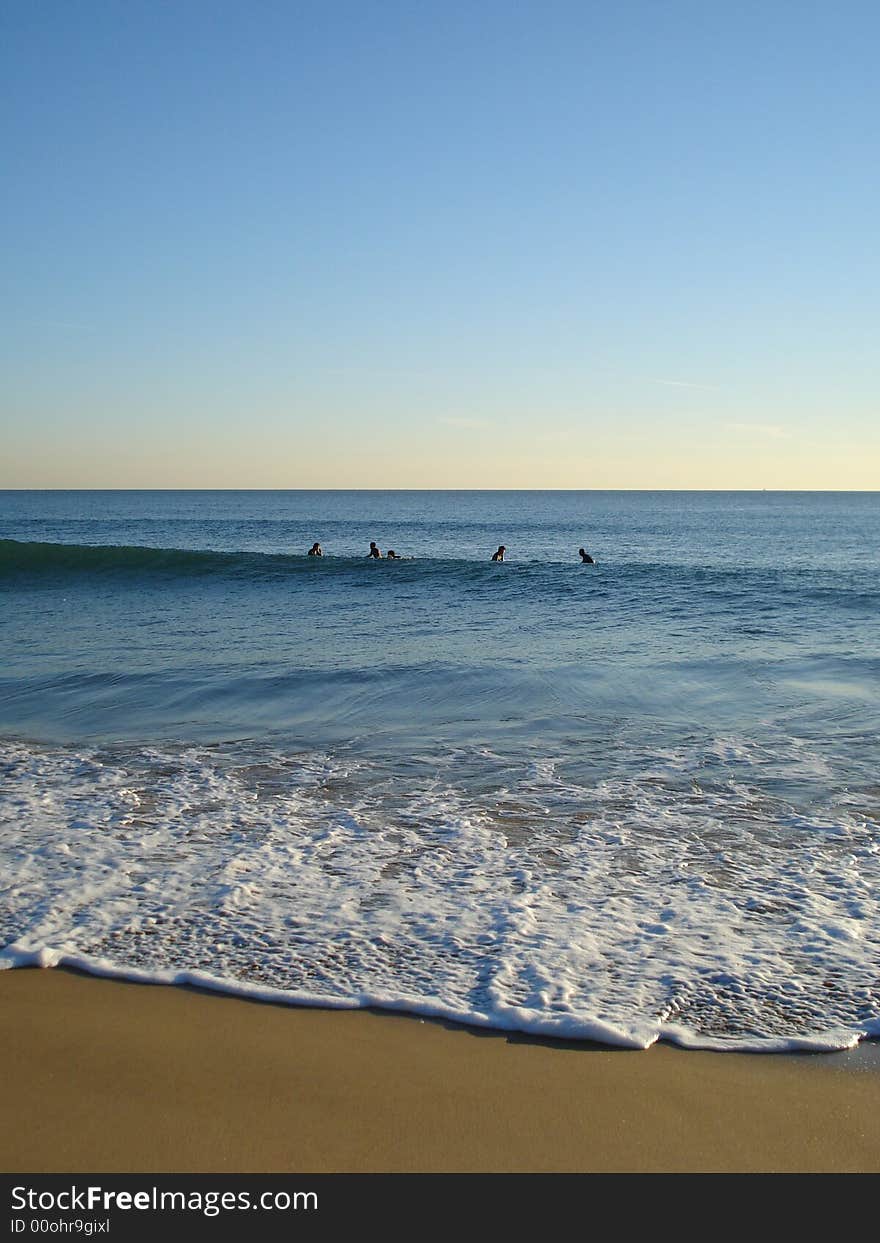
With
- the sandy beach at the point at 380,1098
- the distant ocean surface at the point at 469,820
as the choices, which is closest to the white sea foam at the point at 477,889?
the distant ocean surface at the point at 469,820

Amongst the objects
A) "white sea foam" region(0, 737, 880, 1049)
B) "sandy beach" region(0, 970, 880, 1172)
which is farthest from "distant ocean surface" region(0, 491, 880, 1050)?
"sandy beach" region(0, 970, 880, 1172)

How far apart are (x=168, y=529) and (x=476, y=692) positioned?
5289 cm

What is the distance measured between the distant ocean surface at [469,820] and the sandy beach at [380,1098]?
0.20 m

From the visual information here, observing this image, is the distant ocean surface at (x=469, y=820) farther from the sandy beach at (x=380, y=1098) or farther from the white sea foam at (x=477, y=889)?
the sandy beach at (x=380, y=1098)

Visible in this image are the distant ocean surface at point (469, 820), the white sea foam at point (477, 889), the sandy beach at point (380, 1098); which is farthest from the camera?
the distant ocean surface at point (469, 820)

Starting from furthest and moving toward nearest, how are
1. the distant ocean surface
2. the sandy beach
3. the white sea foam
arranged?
1. the distant ocean surface
2. the white sea foam
3. the sandy beach

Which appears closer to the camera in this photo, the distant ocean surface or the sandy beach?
the sandy beach

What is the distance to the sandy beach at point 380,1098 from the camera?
115 inches

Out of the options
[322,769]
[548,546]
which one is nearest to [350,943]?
A: [322,769]

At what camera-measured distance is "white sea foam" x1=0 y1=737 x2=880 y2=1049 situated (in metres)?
3.93

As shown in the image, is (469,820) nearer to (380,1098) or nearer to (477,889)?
(477,889)

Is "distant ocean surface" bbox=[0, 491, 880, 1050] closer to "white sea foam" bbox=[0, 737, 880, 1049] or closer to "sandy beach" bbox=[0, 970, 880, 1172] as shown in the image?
"white sea foam" bbox=[0, 737, 880, 1049]

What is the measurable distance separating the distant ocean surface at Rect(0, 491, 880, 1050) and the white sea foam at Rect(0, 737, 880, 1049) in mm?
21

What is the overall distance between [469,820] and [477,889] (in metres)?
Result: 1.25
